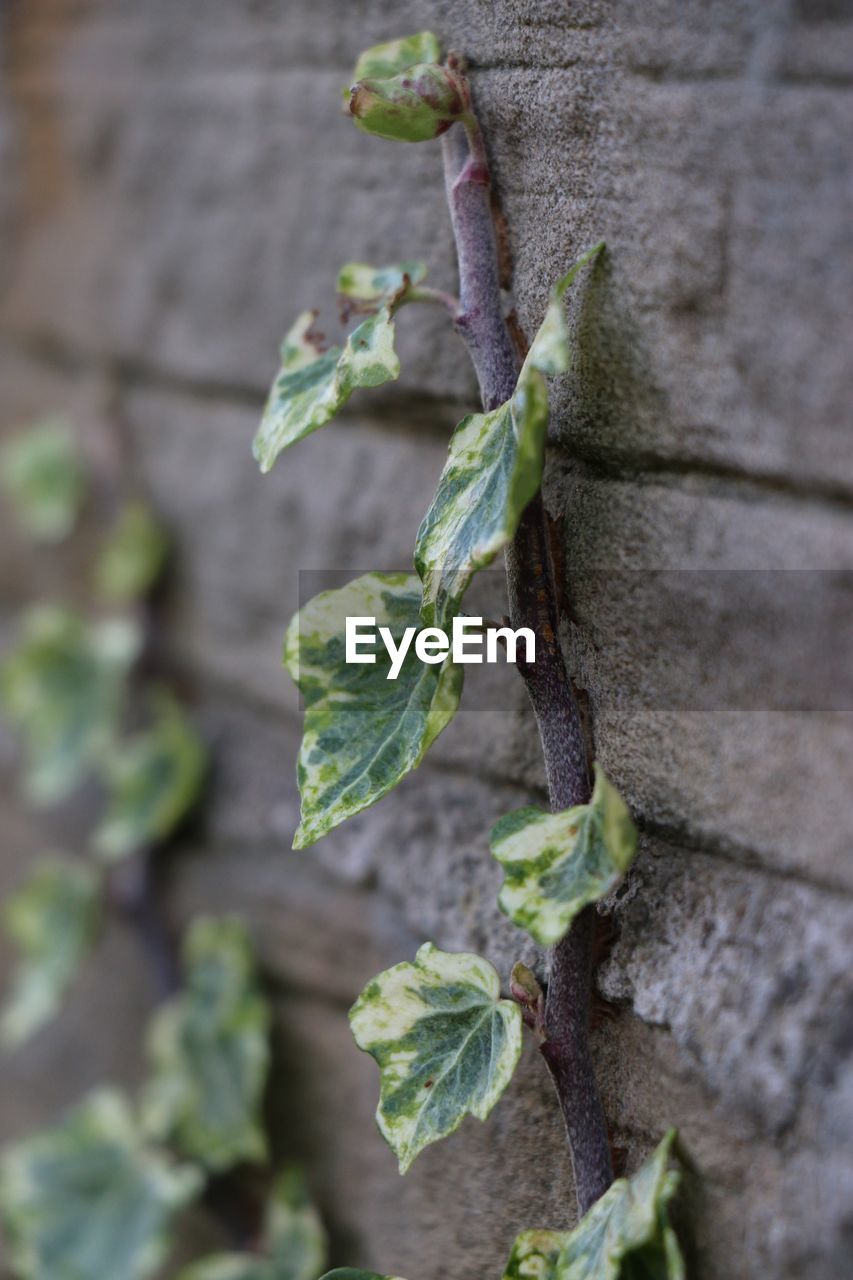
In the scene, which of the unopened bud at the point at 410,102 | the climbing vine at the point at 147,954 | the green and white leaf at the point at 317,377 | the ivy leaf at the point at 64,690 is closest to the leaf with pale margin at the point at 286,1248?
the climbing vine at the point at 147,954

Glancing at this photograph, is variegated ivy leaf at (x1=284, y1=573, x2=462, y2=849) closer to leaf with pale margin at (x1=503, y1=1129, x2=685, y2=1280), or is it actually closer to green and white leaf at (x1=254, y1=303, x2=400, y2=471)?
green and white leaf at (x1=254, y1=303, x2=400, y2=471)

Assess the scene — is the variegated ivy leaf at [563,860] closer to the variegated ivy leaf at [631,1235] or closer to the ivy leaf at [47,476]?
the variegated ivy leaf at [631,1235]

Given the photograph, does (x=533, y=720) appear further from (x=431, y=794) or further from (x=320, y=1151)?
(x=320, y=1151)

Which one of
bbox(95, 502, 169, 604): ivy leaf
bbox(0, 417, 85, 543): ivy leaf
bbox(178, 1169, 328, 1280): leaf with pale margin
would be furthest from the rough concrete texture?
bbox(0, 417, 85, 543): ivy leaf

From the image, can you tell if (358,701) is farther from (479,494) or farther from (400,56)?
(400,56)

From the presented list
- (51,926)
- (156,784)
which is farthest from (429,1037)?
(51,926)
